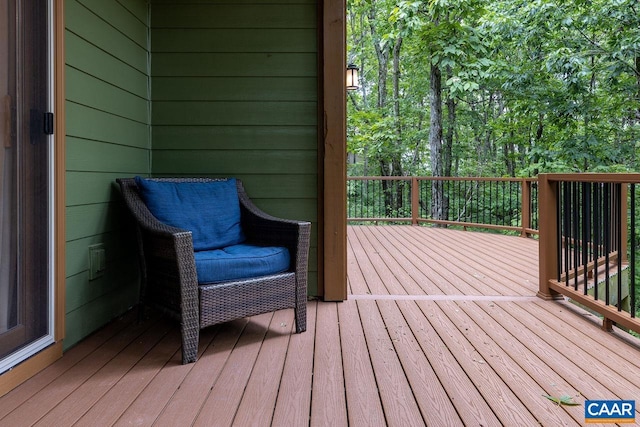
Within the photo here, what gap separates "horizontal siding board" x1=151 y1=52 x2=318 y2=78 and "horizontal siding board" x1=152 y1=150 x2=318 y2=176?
52 cm

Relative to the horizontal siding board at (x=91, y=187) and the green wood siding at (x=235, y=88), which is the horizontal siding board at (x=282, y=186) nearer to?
the green wood siding at (x=235, y=88)

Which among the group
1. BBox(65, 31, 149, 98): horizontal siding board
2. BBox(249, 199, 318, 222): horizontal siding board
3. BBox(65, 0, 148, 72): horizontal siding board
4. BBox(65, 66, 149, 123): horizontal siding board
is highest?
BBox(65, 0, 148, 72): horizontal siding board

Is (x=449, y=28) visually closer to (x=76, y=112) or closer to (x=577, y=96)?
(x=577, y=96)

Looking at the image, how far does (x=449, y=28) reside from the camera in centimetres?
781

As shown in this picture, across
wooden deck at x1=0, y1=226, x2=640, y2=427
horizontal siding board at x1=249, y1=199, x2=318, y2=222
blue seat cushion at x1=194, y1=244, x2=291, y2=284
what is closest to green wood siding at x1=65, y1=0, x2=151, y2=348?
wooden deck at x1=0, y1=226, x2=640, y2=427

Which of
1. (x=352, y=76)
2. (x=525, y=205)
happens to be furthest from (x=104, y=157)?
(x=525, y=205)

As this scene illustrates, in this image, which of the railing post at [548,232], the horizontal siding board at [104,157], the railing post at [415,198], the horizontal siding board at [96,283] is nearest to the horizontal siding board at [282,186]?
the horizontal siding board at [104,157]

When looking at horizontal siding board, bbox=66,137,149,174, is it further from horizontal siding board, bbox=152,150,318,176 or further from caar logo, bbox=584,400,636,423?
caar logo, bbox=584,400,636,423

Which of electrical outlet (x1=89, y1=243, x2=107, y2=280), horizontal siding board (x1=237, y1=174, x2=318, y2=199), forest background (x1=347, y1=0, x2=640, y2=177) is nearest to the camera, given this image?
electrical outlet (x1=89, y1=243, x2=107, y2=280)

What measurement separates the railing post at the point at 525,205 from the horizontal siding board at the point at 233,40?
13.6ft

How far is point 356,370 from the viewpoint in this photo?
1774 millimetres

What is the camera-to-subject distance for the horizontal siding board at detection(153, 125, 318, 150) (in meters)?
2.78

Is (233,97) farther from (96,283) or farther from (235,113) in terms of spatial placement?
(96,283)

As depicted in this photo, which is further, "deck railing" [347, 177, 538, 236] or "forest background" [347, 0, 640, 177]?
"forest background" [347, 0, 640, 177]
